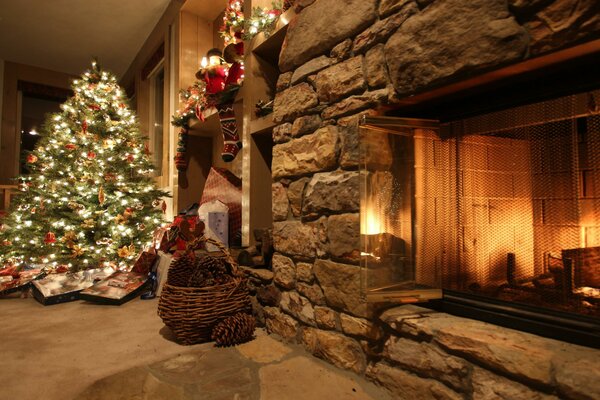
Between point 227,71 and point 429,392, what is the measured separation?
2530mm

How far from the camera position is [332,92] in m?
1.46

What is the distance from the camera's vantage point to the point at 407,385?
3.74 feet

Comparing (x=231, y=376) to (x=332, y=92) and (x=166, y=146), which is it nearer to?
(x=332, y=92)

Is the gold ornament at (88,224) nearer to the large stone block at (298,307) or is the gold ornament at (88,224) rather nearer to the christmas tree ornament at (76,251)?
the christmas tree ornament at (76,251)

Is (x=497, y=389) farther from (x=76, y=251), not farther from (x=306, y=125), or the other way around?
(x=76, y=251)

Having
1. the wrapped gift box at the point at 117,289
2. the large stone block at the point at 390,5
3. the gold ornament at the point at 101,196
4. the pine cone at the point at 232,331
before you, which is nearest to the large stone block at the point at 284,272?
the pine cone at the point at 232,331

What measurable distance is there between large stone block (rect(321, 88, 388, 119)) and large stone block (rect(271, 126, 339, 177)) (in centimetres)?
7

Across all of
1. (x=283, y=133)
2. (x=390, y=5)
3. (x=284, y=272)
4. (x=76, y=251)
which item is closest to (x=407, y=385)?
(x=284, y=272)

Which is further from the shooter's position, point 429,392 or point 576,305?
point 429,392

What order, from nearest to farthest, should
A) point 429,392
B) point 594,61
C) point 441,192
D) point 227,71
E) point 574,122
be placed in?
point 594,61 → point 574,122 → point 429,392 → point 441,192 → point 227,71

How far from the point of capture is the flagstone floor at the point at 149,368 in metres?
1.22

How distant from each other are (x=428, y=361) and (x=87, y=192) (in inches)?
143

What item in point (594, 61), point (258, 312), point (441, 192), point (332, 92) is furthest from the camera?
point (258, 312)

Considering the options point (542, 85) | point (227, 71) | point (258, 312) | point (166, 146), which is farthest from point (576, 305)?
point (166, 146)
